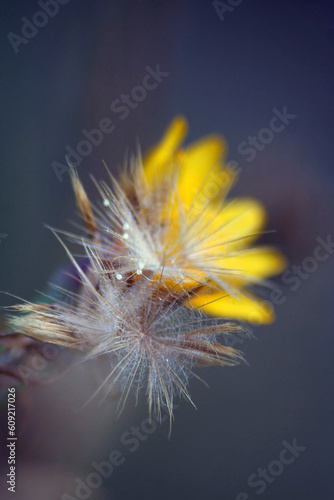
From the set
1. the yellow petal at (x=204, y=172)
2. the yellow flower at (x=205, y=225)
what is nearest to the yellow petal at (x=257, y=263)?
the yellow flower at (x=205, y=225)

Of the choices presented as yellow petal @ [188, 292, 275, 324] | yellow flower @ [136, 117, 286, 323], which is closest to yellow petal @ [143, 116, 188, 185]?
yellow flower @ [136, 117, 286, 323]

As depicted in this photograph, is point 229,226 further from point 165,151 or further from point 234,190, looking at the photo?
point 165,151

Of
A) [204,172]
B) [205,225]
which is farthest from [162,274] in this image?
[204,172]

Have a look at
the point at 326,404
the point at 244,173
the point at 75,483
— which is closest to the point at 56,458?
the point at 75,483

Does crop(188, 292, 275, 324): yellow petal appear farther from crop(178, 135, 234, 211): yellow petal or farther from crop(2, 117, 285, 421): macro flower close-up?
crop(178, 135, 234, 211): yellow petal

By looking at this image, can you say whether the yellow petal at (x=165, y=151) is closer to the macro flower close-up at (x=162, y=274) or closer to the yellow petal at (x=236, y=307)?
the macro flower close-up at (x=162, y=274)

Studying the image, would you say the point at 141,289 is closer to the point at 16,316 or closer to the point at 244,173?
the point at 16,316

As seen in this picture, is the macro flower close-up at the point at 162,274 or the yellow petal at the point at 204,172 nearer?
the macro flower close-up at the point at 162,274
